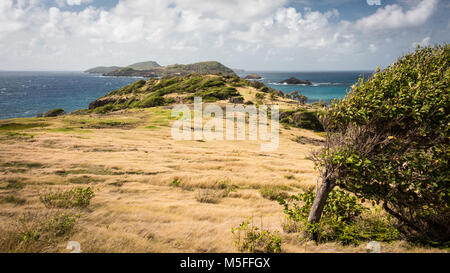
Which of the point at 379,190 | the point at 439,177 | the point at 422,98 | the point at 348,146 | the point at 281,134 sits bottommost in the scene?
the point at 281,134

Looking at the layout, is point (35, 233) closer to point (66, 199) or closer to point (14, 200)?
point (66, 199)

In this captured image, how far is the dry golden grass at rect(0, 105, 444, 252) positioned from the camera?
700 cm

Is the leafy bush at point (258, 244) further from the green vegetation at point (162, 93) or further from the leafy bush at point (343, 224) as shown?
the green vegetation at point (162, 93)

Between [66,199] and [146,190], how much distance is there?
151 inches

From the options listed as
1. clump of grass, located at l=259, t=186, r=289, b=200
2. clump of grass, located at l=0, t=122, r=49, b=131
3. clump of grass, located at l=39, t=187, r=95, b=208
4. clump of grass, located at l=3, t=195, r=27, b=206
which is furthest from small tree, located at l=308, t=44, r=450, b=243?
clump of grass, located at l=0, t=122, r=49, b=131

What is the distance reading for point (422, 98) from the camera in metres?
6.05

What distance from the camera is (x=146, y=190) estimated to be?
1250 cm

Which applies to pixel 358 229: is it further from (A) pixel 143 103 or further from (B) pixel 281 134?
(A) pixel 143 103

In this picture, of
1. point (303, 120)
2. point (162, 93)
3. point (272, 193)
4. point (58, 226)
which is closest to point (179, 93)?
point (162, 93)

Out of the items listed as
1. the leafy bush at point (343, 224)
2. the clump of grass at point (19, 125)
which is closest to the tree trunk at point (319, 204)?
the leafy bush at point (343, 224)

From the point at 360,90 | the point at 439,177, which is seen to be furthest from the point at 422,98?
the point at 439,177

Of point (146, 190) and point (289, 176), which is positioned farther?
point (289, 176)

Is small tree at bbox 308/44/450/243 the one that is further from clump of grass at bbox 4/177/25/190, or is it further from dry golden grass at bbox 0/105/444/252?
clump of grass at bbox 4/177/25/190
